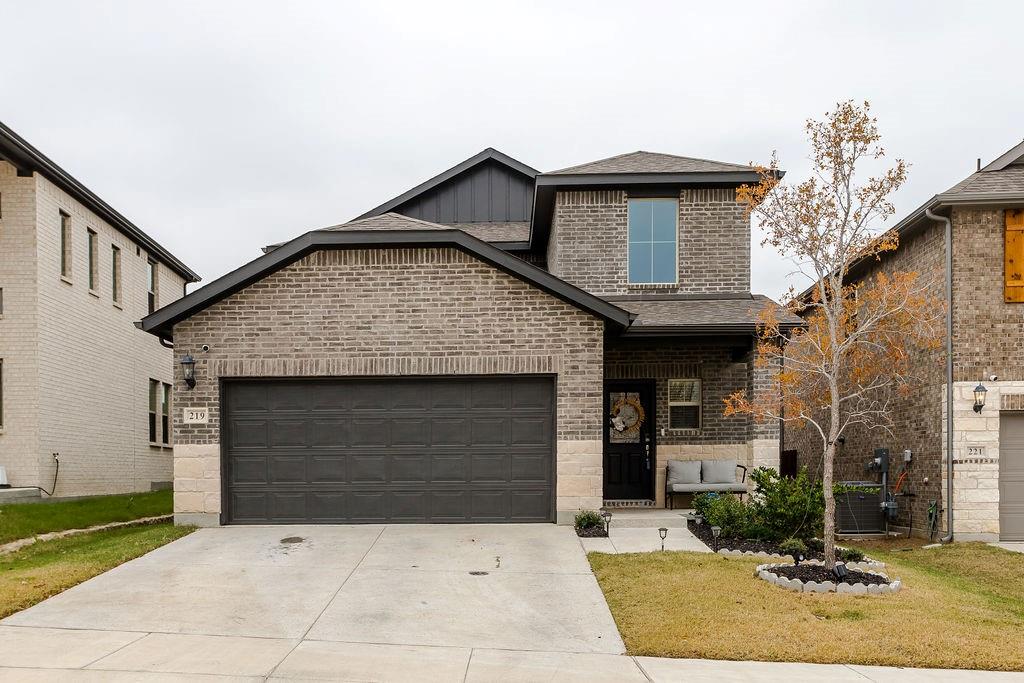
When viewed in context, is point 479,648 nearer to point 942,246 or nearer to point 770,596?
point 770,596

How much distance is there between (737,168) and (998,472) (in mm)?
6825

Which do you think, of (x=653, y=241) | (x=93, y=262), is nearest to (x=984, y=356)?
(x=653, y=241)

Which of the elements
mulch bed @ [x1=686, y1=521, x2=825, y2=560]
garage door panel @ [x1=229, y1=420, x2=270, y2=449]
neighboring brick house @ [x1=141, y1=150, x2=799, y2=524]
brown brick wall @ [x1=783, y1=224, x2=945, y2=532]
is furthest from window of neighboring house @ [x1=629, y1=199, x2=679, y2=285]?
garage door panel @ [x1=229, y1=420, x2=270, y2=449]

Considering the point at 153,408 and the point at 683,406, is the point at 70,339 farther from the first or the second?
the point at 683,406

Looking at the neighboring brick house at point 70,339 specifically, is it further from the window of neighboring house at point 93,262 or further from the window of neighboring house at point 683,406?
the window of neighboring house at point 683,406

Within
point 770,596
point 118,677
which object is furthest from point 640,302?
point 118,677

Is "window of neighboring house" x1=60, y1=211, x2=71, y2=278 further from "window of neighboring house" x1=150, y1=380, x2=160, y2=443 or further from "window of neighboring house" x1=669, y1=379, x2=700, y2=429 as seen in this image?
"window of neighboring house" x1=669, y1=379, x2=700, y2=429

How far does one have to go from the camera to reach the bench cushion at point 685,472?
1438 cm

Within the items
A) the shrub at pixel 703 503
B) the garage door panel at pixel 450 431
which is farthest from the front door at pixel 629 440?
the garage door panel at pixel 450 431

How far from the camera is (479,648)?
24.0 feet

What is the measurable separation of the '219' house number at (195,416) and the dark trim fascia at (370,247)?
1.38 meters

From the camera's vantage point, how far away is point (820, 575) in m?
9.28

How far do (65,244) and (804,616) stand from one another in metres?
16.4

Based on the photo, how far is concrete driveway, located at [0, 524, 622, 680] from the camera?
672 cm
